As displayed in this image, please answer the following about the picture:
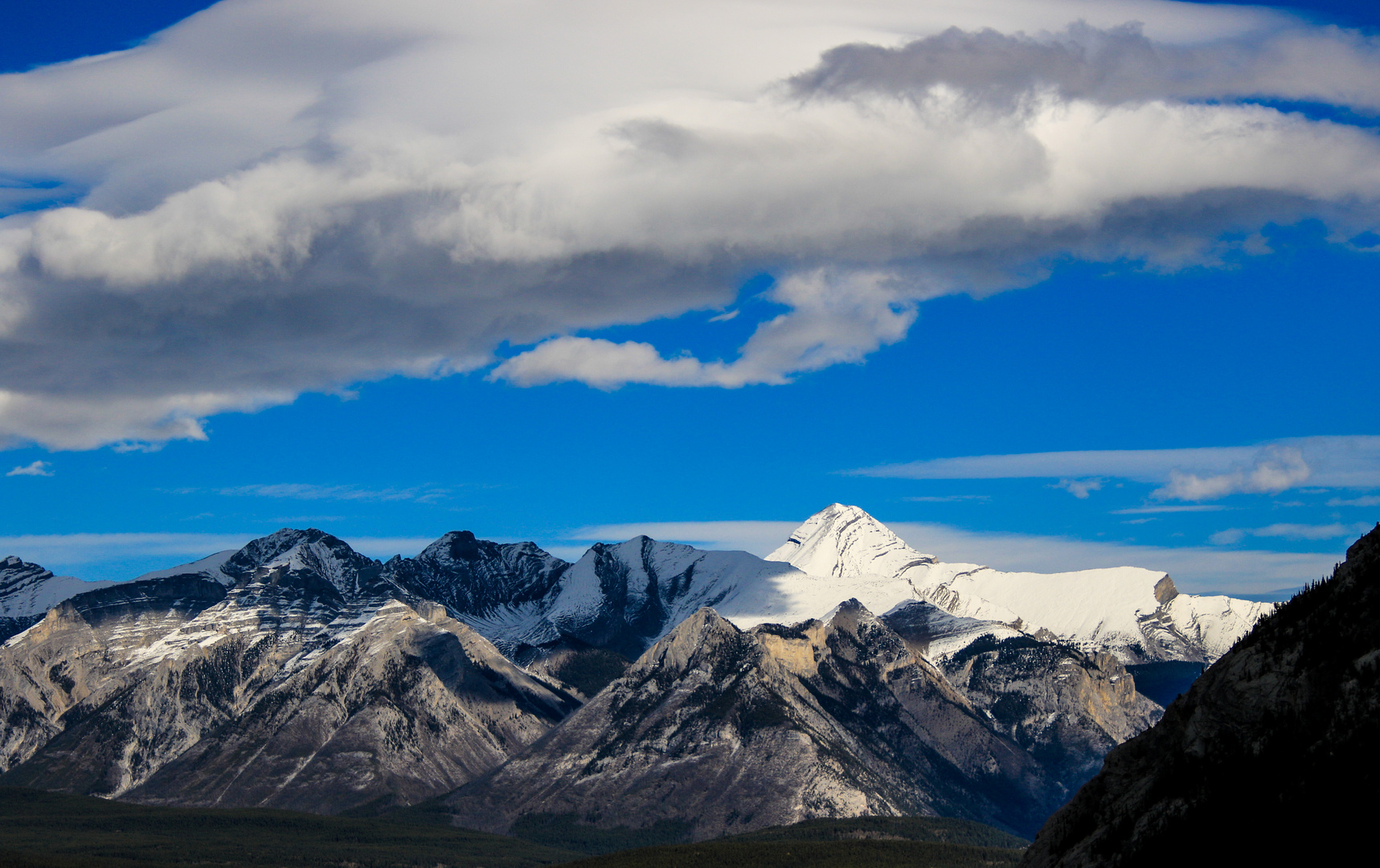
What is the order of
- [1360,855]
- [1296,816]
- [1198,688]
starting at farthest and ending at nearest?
[1198,688] → [1296,816] → [1360,855]

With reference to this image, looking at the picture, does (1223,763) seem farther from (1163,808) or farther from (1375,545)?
(1375,545)

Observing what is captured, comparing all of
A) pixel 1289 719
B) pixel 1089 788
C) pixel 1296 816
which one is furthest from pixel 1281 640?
pixel 1089 788

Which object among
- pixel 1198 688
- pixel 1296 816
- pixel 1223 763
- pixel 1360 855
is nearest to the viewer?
pixel 1360 855

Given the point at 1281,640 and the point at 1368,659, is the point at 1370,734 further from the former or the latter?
the point at 1281,640

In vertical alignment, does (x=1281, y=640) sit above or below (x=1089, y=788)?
above

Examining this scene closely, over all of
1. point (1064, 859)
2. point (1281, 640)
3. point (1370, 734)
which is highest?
point (1281, 640)

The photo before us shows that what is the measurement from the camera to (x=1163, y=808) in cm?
13162

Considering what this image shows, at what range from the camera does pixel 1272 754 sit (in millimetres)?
124812

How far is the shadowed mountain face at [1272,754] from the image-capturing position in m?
118

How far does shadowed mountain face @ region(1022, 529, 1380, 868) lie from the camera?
11750cm

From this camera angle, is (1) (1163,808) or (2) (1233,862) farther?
(1) (1163,808)

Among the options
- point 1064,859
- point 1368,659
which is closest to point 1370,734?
point 1368,659

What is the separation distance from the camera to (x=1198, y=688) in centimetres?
13762

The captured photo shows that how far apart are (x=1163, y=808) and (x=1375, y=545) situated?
2910 centimetres
